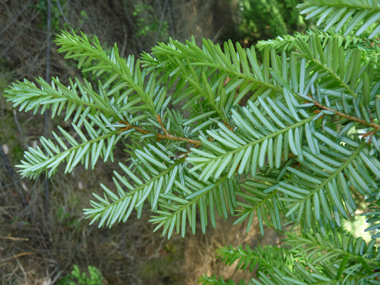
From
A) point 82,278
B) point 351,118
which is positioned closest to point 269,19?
point 82,278

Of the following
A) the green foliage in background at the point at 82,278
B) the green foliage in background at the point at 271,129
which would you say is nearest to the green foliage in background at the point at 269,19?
the green foliage in background at the point at 82,278

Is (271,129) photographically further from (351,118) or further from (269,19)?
(269,19)

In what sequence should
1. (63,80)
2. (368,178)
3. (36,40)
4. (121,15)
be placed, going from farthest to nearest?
(121,15), (63,80), (36,40), (368,178)

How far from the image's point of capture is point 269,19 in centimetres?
281

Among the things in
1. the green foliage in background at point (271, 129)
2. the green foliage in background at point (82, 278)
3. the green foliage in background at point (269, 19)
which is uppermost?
the green foliage in background at point (269, 19)

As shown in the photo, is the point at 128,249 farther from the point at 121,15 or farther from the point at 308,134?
the point at 308,134

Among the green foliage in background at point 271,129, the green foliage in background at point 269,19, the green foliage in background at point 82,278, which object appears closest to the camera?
the green foliage in background at point 271,129

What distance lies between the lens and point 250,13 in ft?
9.77

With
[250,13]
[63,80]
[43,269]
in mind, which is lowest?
[43,269]

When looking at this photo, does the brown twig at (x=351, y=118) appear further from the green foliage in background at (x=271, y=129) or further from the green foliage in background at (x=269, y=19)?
Answer: the green foliage in background at (x=269, y=19)

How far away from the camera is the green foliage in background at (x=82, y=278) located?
1463 millimetres

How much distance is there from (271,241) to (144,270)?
0.98m

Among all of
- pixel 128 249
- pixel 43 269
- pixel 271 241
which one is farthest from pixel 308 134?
pixel 271 241

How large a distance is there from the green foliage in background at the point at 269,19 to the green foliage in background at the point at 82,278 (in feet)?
7.97
